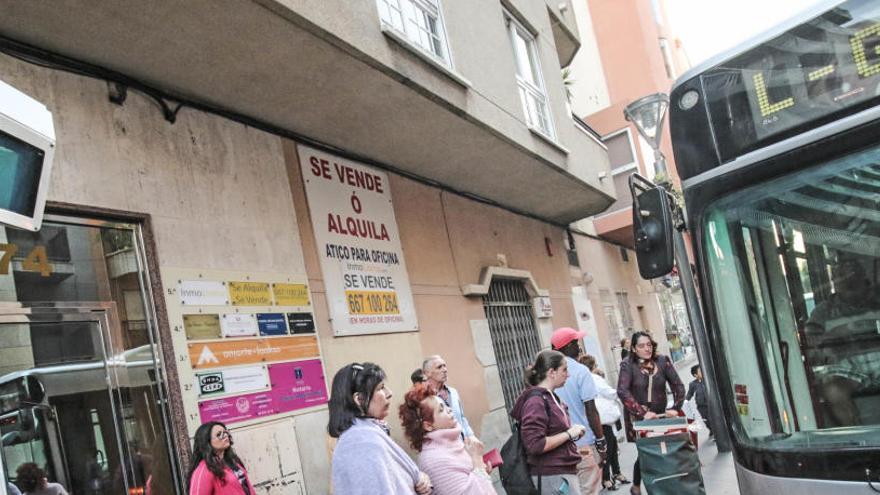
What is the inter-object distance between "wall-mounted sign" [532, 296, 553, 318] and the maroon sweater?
7.99 meters

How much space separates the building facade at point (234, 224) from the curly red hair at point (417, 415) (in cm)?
236

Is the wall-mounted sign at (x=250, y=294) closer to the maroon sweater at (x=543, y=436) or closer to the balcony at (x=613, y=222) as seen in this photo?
the maroon sweater at (x=543, y=436)

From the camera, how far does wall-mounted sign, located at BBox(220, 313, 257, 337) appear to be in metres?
5.83

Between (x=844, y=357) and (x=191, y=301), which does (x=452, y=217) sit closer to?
(x=191, y=301)

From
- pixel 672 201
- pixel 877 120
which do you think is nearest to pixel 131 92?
pixel 672 201

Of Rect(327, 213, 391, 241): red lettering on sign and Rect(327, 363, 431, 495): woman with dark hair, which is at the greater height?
Rect(327, 213, 391, 241): red lettering on sign

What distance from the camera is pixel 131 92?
563 cm

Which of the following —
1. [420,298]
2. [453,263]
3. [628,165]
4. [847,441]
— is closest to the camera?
[847,441]

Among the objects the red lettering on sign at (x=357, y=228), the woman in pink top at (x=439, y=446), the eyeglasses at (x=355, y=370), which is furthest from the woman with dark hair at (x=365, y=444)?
the red lettering on sign at (x=357, y=228)

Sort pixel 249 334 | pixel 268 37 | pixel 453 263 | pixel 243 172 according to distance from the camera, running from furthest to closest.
Answer: pixel 453 263 < pixel 243 172 < pixel 249 334 < pixel 268 37

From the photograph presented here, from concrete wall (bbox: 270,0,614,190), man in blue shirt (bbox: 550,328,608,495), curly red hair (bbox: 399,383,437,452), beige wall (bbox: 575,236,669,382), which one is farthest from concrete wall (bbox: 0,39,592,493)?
beige wall (bbox: 575,236,669,382)

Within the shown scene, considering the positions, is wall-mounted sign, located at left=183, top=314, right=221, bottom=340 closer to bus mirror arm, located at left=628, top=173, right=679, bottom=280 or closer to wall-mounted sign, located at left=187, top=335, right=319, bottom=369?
wall-mounted sign, located at left=187, top=335, right=319, bottom=369

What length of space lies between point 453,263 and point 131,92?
17.5 feet

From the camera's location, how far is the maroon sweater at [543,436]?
172 inches
